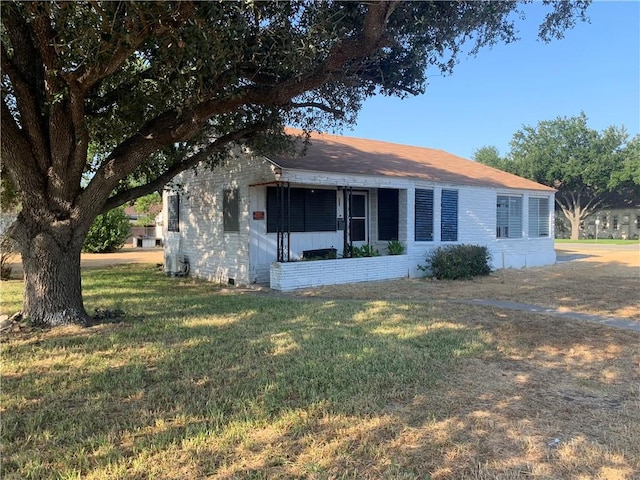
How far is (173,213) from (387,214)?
291 inches

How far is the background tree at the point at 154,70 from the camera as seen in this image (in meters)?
6.02

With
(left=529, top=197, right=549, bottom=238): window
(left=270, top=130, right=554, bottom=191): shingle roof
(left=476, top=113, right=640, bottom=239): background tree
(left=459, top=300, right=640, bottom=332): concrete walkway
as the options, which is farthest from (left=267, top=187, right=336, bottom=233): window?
(left=476, top=113, right=640, bottom=239): background tree

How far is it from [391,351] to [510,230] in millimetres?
13003

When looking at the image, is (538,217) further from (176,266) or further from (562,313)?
(176,266)

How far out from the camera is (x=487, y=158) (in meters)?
57.4

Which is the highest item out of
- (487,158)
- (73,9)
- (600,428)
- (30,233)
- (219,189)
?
(487,158)

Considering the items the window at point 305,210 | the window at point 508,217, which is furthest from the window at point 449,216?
the window at point 305,210

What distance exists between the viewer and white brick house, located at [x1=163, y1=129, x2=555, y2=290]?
12.3 m

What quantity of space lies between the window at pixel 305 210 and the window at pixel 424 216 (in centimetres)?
259

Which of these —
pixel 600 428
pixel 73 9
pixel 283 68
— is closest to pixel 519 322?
pixel 600 428

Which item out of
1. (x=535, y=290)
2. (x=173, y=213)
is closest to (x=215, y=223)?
(x=173, y=213)

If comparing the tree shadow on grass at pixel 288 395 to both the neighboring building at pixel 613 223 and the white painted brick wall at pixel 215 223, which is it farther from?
the neighboring building at pixel 613 223

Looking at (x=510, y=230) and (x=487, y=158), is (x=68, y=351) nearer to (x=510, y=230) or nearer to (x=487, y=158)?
(x=510, y=230)

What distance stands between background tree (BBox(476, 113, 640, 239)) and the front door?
123 feet
